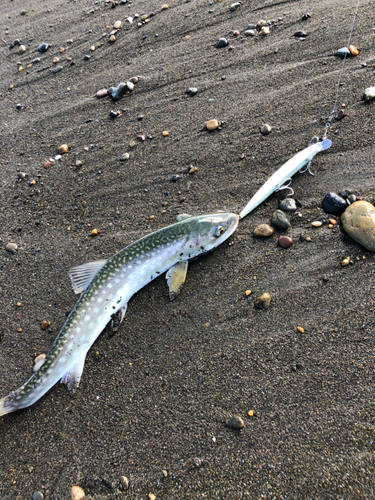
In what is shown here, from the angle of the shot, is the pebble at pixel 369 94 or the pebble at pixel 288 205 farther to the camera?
the pebble at pixel 369 94

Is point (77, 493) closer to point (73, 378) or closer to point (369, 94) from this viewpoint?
point (73, 378)

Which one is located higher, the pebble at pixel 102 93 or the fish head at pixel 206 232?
the pebble at pixel 102 93

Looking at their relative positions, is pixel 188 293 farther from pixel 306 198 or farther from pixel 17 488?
pixel 17 488

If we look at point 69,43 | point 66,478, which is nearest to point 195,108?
point 69,43

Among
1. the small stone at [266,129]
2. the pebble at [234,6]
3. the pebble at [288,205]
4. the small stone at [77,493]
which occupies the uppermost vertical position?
the pebble at [234,6]

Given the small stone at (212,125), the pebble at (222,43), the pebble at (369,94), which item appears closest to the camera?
the pebble at (369,94)

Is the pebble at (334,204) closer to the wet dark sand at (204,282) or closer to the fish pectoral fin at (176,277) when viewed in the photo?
the wet dark sand at (204,282)

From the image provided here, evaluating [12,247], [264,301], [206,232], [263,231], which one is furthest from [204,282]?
[12,247]

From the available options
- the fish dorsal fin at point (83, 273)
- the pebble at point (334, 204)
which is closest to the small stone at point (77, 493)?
the fish dorsal fin at point (83, 273)
